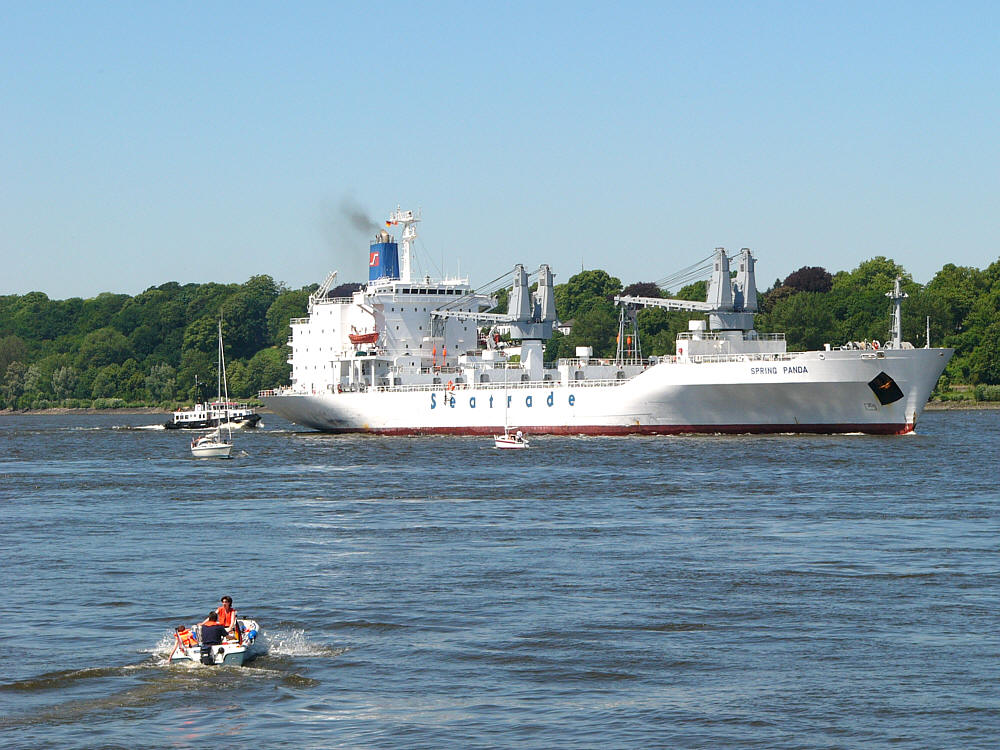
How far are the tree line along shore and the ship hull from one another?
55828 mm

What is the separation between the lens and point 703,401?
69062 millimetres

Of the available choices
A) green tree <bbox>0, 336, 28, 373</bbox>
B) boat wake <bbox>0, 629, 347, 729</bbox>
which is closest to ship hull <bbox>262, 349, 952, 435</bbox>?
boat wake <bbox>0, 629, 347, 729</bbox>

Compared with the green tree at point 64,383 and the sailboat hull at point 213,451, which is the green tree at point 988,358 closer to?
the sailboat hull at point 213,451

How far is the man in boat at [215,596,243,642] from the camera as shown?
22531 mm

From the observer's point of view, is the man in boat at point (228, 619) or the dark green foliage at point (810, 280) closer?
the man in boat at point (228, 619)

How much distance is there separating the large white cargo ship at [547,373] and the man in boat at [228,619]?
46.5 metres

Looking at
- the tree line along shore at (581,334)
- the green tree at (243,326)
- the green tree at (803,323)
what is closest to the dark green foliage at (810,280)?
the tree line along shore at (581,334)

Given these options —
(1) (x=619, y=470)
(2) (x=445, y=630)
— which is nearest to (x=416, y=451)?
(1) (x=619, y=470)

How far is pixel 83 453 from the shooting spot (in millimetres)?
75938

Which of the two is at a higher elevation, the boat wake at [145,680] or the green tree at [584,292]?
the green tree at [584,292]

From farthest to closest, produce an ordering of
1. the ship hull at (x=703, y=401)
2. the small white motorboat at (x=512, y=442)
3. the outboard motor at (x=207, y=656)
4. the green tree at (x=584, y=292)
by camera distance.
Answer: the green tree at (x=584, y=292), the small white motorboat at (x=512, y=442), the ship hull at (x=703, y=401), the outboard motor at (x=207, y=656)

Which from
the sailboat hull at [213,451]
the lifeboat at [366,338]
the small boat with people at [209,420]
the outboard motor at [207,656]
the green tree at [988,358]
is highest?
the lifeboat at [366,338]

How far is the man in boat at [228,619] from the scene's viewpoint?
2253 cm

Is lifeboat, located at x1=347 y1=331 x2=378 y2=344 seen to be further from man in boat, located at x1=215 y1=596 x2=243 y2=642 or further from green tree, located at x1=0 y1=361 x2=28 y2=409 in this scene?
green tree, located at x1=0 y1=361 x2=28 y2=409
